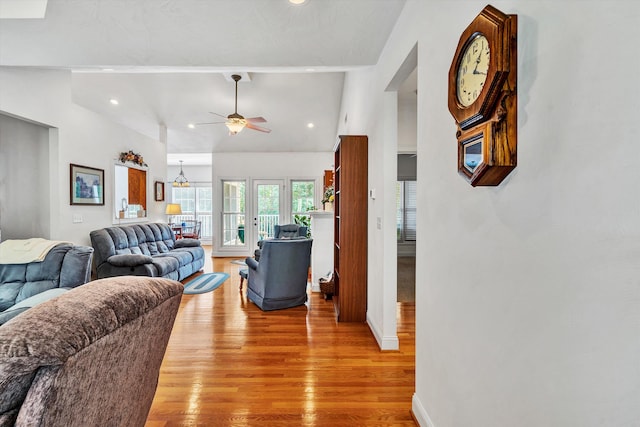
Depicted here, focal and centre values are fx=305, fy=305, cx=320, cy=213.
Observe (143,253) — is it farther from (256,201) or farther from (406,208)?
(406,208)

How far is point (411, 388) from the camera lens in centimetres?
216

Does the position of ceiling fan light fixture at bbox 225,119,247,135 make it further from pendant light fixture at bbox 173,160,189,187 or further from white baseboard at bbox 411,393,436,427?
pendant light fixture at bbox 173,160,189,187

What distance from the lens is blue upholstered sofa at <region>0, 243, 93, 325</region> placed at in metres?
2.44

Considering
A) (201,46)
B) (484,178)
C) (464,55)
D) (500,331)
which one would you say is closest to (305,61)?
(201,46)

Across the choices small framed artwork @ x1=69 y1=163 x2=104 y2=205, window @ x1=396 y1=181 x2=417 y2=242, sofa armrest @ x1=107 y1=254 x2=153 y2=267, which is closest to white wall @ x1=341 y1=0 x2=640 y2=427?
sofa armrest @ x1=107 y1=254 x2=153 y2=267

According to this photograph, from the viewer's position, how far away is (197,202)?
1095cm

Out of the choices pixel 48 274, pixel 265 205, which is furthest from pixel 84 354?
pixel 265 205

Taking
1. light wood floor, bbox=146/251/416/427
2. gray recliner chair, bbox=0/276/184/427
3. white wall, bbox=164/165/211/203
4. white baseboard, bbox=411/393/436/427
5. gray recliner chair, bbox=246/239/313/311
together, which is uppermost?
white wall, bbox=164/165/211/203

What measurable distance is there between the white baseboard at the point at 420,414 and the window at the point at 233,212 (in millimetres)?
6733

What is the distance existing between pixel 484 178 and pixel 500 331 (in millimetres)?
526

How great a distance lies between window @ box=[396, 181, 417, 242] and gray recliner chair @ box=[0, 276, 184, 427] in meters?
5.60

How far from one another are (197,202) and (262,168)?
4215 millimetres

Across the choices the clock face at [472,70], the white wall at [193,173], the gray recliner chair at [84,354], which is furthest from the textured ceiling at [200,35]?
the white wall at [193,173]

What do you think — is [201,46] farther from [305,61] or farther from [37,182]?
[37,182]
